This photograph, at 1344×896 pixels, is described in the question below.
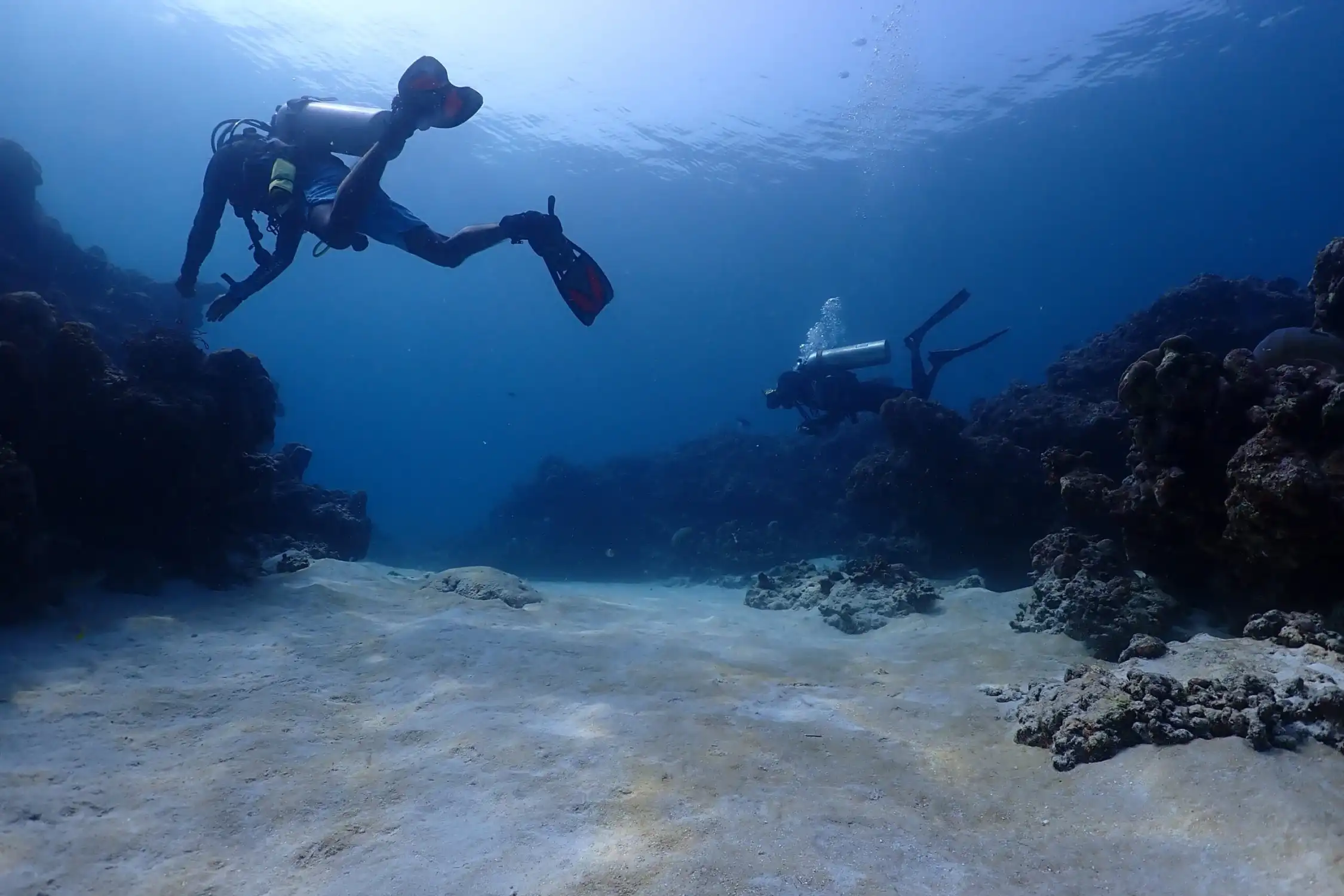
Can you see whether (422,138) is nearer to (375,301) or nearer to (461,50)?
(461,50)

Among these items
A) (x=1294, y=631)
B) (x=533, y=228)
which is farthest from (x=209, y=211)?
(x=1294, y=631)

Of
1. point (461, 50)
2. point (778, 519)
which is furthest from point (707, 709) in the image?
point (461, 50)

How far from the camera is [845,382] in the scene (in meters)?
13.8

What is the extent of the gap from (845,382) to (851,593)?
5.89 metres

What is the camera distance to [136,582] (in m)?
6.40

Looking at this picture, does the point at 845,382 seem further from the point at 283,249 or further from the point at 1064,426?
the point at 283,249

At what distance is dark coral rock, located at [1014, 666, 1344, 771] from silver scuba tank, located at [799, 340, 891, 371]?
36.7 ft

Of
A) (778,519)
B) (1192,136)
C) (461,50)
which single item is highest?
(1192,136)

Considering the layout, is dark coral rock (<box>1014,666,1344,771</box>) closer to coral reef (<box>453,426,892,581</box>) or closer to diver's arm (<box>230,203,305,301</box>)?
diver's arm (<box>230,203,305,301</box>)

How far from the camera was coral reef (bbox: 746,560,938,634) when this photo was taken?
319 inches

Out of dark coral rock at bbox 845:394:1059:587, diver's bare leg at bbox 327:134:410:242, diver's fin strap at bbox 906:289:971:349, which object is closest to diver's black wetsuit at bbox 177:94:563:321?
diver's bare leg at bbox 327:134:410:242

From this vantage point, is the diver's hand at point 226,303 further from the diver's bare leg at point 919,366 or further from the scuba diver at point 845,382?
the diver's bare leg at point 919,366

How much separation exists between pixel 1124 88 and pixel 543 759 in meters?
46.6

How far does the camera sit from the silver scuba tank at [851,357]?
46.9ft
